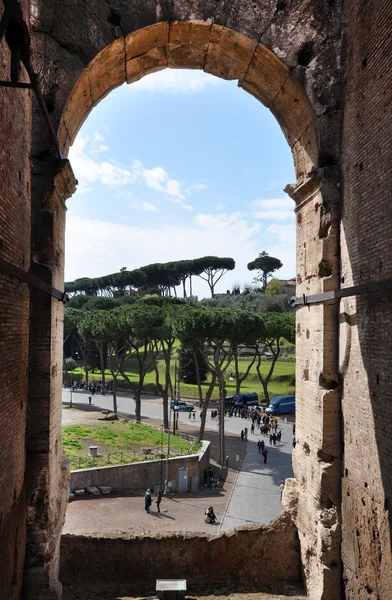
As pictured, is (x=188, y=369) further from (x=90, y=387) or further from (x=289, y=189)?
(x=289, y=189)

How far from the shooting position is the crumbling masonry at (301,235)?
17.1 ft

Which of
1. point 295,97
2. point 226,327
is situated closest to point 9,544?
point 295,97

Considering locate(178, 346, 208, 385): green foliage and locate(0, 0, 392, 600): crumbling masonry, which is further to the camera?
locate(178, 346, 208, 385): green foliage

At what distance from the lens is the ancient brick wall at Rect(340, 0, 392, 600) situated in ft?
16.8

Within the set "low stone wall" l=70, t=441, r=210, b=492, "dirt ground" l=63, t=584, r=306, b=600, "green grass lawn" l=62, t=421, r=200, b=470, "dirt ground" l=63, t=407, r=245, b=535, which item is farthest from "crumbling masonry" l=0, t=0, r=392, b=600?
"green grass lawn" l=62, t=421, r=200, b=470

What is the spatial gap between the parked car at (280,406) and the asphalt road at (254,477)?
3.11 ft

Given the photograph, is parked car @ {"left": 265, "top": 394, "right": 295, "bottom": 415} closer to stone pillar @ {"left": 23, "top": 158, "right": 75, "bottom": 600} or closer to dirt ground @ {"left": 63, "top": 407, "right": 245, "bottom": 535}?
dirt ground @ {"left": 63, "top": 407, "right": 245, "bottom": 535}

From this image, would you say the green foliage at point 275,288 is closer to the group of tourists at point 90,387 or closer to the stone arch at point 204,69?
the group of tourists at point 90,387

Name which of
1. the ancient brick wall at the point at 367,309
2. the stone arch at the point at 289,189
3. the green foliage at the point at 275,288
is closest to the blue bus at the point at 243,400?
the stone arch at the point at 289,189

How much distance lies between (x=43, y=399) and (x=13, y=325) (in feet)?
4.29

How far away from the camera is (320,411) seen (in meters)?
6.57

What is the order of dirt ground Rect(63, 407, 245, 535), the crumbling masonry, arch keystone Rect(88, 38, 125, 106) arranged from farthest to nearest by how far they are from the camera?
dirt ground Rect(63, 407, 245, 535) < arch keystone Rect(88, 38, 125, 106) < the crumbling masonry

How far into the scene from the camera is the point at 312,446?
6.82 meters

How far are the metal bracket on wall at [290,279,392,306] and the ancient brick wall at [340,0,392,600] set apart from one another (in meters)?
0.08
